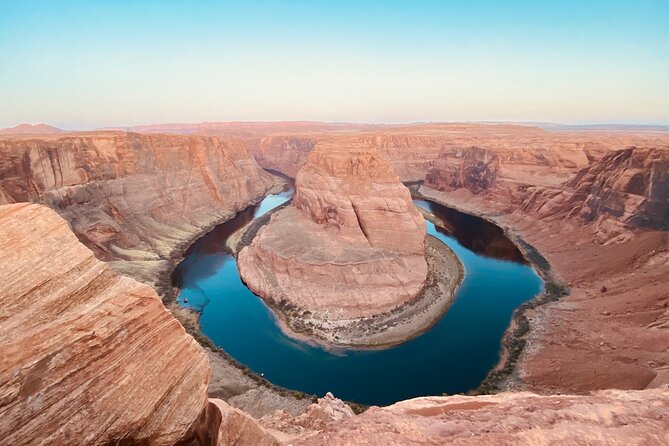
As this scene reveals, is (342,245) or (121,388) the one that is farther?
(342,245)

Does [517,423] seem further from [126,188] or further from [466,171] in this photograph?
[466,171]

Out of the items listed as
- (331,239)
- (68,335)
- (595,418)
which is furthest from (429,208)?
(68,335)

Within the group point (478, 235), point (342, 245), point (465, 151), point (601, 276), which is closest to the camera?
point (601, 276)

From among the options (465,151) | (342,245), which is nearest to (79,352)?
(342,245)

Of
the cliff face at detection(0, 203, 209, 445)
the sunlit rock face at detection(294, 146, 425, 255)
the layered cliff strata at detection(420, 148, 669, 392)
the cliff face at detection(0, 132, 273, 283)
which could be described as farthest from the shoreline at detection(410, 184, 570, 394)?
the cliff face at detection(0, 132, 273, 283)

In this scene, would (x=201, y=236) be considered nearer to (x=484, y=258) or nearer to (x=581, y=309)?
(x=484, y=258)

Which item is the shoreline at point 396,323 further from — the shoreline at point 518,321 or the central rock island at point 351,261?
the shoreline at point 518,321
